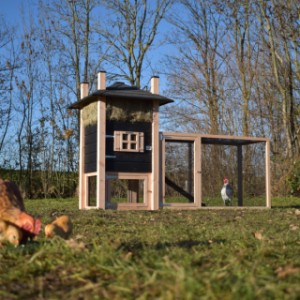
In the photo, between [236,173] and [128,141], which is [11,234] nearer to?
[128,141]

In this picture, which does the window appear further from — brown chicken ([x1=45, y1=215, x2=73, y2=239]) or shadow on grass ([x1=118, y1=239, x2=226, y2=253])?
brown chicken ([x1=45, y1=215, x2=73, y2=239])

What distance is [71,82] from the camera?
1912cm

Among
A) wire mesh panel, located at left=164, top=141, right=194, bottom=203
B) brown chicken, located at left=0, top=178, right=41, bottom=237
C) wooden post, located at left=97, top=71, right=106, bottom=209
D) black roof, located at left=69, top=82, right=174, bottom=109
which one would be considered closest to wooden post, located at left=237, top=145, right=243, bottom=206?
wire mesh panel, located at left=164, top=141, right=194, bottom=203

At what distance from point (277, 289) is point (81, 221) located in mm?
4366

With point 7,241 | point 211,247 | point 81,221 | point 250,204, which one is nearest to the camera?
point 7,241

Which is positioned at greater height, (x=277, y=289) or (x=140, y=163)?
(x=140, y=163)

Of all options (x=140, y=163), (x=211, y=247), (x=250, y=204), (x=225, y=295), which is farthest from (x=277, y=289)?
(x=250, y=204)

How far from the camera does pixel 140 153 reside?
10695 millimetres

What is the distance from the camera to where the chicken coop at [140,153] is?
10.5m

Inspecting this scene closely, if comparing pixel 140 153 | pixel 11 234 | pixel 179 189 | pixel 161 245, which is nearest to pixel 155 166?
pixel 140 153

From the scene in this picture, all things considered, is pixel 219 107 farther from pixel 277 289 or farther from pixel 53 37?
pixel 277 289

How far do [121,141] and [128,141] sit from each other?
0.14m

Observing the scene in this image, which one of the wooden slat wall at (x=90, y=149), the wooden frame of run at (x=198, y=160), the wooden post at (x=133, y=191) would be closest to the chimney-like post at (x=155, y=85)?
the wooden frame of run at (x=198, y=160)

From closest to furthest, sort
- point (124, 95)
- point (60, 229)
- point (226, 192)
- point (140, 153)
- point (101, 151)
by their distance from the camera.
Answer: point (60, 229) < point (101, 151) < point (124, 95) < point (140, 153) < point (226, 192)
